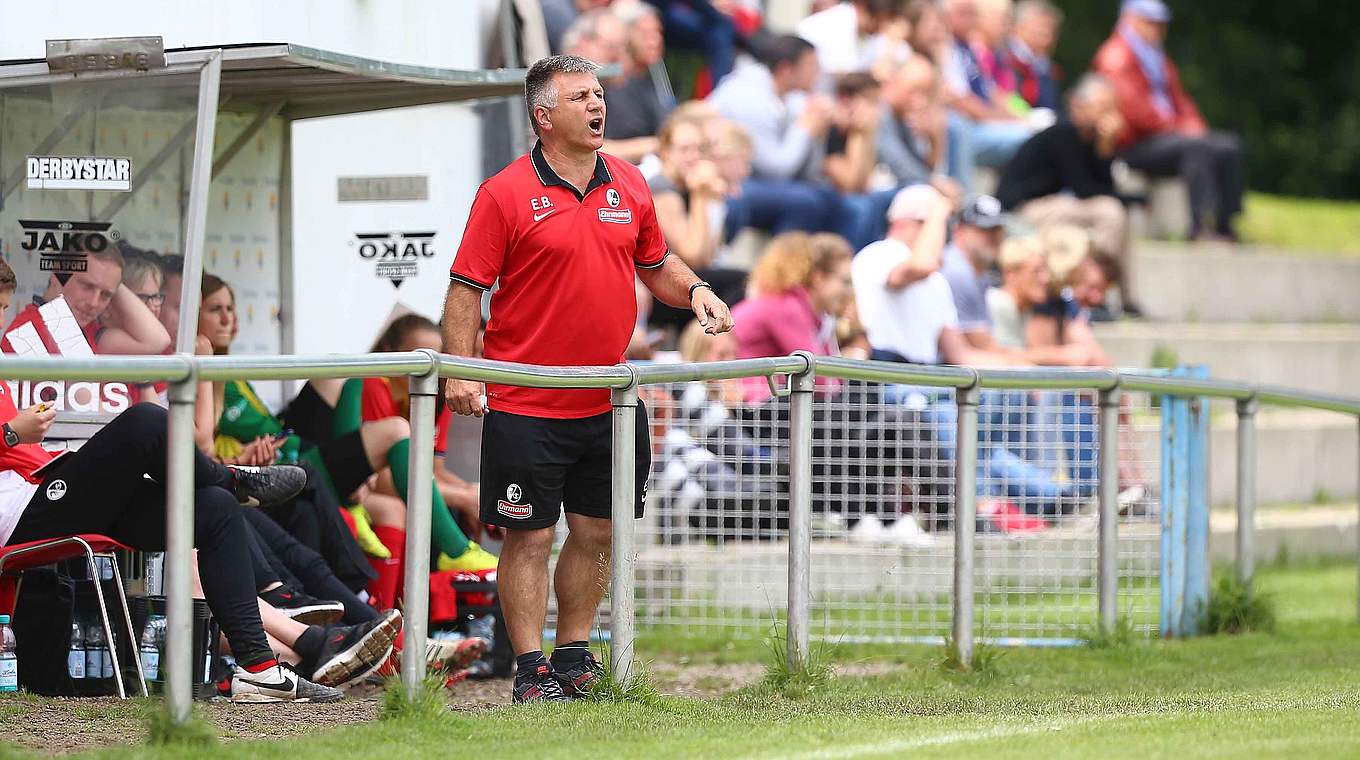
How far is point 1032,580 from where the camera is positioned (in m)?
Result: 9.25

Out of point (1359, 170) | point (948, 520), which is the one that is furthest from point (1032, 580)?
point (1359, 170)

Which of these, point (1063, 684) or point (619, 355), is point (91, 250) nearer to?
point (619, 355)

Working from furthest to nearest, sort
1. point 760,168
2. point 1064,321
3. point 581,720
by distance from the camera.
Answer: point 760,168 → point 1064,321 → point 581,720

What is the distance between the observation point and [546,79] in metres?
6.57

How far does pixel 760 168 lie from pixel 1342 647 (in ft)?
19.7

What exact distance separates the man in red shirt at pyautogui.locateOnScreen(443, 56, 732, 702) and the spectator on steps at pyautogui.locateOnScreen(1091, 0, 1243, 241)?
452 inches

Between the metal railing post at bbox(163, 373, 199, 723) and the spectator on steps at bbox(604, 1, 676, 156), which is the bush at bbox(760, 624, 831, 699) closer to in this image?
the metal railing post at bbox(163, 373, 199, 723)

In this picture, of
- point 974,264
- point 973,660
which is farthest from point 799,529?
point 974,264

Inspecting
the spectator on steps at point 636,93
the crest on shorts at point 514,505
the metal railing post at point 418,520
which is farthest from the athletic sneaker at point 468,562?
the spectator on steps at point 636,93

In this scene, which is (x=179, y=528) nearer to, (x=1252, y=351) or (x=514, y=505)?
(x=514, y=505)

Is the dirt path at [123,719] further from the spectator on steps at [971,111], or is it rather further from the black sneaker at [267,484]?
the spectator on steps at [971,111]

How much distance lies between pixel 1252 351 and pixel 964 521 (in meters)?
→ 8.87

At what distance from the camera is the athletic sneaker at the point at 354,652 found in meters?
7.09

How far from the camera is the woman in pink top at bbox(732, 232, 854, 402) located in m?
10.6
